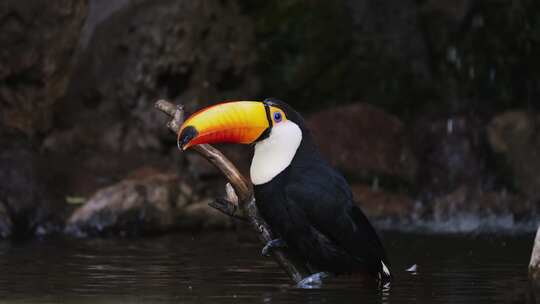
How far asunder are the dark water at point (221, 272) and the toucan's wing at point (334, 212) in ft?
0.93

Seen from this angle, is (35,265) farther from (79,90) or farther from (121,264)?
(79,90)

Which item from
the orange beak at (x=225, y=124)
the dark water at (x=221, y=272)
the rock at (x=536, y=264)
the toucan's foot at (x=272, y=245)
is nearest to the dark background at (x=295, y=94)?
the dark water at (x=221, y=272)

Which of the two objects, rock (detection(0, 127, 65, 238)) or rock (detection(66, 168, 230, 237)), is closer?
rock (detection(66, 168, 230, 237))

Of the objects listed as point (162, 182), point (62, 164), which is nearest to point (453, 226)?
point (162, 182)

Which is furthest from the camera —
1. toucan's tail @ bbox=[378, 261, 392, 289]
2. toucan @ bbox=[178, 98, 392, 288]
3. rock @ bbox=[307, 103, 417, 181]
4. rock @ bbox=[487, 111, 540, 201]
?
rock @ bbox=[307, 103, 417, 181]

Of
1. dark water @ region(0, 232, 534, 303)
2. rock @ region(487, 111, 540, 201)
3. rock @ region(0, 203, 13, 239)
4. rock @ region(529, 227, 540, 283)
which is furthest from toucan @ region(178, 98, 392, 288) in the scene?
rock @ region(487, 111, 540, 201)

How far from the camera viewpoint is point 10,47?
57.2ft

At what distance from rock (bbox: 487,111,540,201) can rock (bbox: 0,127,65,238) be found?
24.4 ft

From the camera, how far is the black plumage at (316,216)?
27.8 ft

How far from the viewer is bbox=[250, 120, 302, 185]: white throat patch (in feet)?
28.0

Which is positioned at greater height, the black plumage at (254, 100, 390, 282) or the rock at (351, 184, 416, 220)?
the rock at (351, 184, 416, 220)

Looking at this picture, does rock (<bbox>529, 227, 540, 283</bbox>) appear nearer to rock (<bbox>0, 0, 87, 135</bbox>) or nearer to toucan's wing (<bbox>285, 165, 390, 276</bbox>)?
toucan's wing (<bbox>285, 165, 390, 276</bbox>)

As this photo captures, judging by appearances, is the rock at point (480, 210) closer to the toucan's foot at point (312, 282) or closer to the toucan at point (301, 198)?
the toucan at point (301, 198)

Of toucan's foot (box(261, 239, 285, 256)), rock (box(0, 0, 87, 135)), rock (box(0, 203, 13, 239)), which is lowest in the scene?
toucan's foot (box(261, 239, 285, 256))
